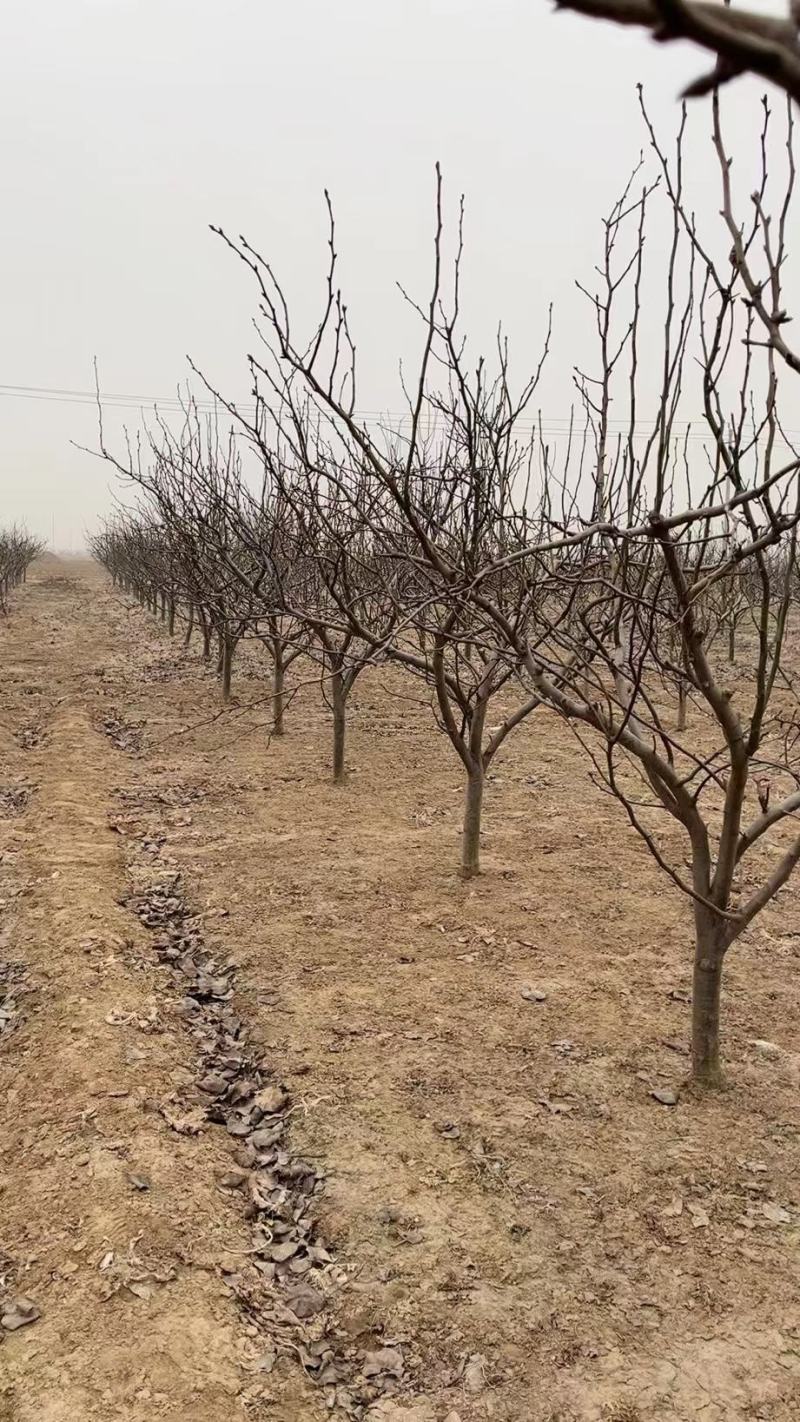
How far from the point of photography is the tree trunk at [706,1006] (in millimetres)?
2973

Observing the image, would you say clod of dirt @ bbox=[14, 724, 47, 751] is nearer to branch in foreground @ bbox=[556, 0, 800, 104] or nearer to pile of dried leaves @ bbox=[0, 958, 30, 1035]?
pile of dried leaves @ bbox=[0, 958, 30, 1035]

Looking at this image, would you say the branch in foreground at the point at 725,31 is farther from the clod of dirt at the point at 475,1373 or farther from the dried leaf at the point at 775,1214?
the dried leaf at the point at 775,1214

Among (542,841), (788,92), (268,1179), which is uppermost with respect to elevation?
(788,92)

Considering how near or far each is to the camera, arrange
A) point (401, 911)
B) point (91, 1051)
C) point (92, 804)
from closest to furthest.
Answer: point (91, 1051) → point (401, 911) → point (92, 804)

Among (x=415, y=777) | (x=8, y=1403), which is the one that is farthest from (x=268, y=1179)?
(x=415, y=777)

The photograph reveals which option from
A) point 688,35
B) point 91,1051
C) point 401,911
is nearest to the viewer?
point 688,35

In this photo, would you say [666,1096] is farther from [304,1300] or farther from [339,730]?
[339,730]

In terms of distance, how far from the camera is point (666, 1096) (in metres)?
3.10

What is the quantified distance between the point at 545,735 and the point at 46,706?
19.9 feet

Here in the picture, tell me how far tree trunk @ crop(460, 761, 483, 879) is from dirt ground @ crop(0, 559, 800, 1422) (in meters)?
0.10

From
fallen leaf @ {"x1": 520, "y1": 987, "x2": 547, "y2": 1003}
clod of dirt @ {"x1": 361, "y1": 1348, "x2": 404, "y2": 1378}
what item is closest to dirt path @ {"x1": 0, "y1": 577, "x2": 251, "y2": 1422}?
clod of dirt @ {"x1": 361, "y1": 1348, "x2": 404, "y2": 1378}

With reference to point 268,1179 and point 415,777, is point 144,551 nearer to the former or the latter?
point 415,777

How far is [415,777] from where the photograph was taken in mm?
7652

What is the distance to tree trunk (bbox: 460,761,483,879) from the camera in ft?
16.6
